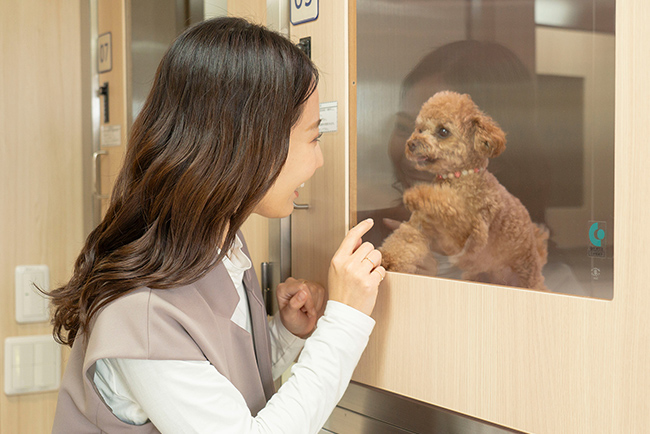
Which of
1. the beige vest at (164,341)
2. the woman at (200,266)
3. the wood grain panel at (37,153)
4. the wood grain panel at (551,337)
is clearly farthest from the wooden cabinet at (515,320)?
the wood grain panel at (37,153)

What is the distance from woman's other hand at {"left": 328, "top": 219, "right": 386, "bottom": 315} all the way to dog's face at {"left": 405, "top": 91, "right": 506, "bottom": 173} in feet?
0.50

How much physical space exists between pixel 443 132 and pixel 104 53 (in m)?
1.20

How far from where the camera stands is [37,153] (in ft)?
5.24

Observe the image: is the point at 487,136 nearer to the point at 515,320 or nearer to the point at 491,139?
the point at 491,139

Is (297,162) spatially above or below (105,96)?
below

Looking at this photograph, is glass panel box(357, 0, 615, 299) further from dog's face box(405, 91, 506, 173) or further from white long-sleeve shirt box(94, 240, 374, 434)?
white long-sleeve shirt box(94, 240, 374, 434)

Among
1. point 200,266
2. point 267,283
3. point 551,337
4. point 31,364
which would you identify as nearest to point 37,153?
point 31,364

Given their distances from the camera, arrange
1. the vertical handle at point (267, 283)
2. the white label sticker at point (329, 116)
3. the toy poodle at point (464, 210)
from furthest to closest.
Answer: the vertical handle at point (267, 283) < the white label sticker at point (329, 116) < the toy poodle at point (464, 210)

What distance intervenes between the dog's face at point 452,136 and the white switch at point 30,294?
1.20 metres

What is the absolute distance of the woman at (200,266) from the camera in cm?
71

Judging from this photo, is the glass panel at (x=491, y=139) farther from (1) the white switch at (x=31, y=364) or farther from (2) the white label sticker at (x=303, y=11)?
(1) the white switch at (x=31, y=364)

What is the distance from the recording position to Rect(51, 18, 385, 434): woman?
0.71 metres

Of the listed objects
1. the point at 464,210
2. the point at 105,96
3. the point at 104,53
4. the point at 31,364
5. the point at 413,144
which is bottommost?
the point at 31,364

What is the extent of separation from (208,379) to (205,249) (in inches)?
6.7
